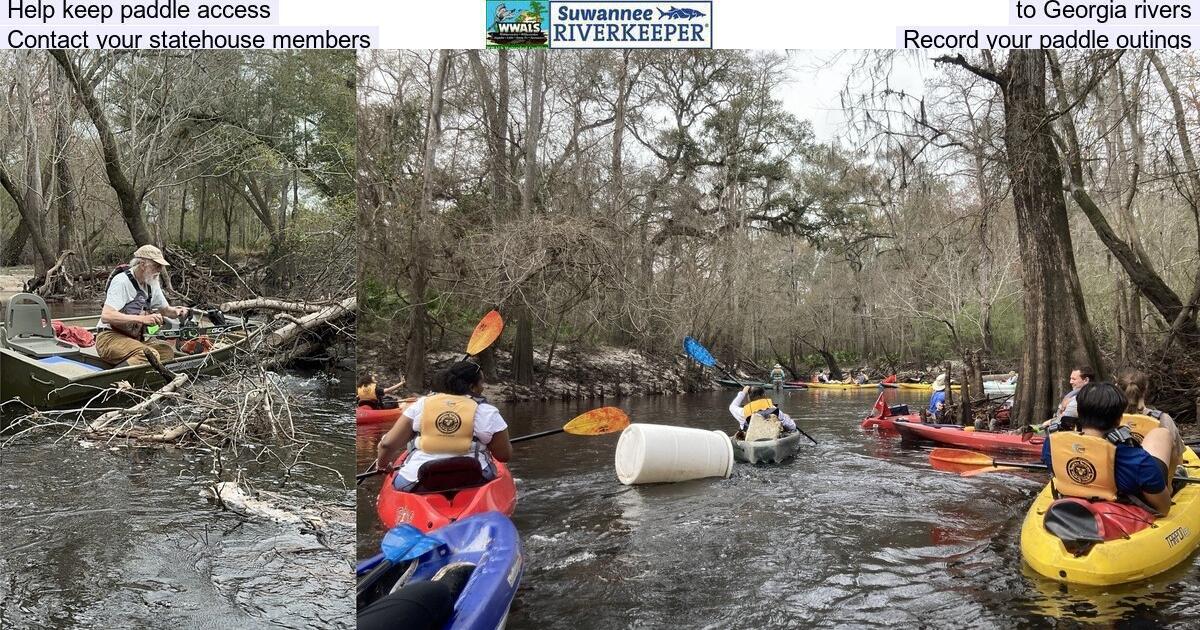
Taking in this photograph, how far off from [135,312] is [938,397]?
29.0 ft

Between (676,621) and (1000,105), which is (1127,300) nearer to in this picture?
(1000,105)

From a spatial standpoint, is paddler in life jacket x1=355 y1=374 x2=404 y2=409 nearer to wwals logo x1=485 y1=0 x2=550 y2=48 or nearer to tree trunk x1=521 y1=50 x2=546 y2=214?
wwals logo x1=485 y1=0 x2=550 y2=48

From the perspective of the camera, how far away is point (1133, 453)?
3600 mm

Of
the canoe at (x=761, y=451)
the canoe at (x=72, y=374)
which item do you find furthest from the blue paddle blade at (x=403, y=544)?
the canoe at (x=761, y=451)

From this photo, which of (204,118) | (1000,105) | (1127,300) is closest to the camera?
(204,118)

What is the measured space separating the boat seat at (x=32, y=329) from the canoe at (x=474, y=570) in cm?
414

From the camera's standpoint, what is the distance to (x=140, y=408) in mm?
5070

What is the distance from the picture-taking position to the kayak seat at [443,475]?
Answer: 304 centimetres

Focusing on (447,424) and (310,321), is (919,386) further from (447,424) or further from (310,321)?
(310,321)

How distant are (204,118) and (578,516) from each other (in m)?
3.23

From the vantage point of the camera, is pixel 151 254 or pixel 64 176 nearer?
pixel 151 254

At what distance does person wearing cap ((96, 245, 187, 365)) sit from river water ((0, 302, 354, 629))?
55 cm

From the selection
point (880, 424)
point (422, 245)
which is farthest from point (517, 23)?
point (880, 424)

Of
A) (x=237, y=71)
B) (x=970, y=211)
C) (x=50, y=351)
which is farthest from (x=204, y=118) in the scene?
(x=970, y=211)
